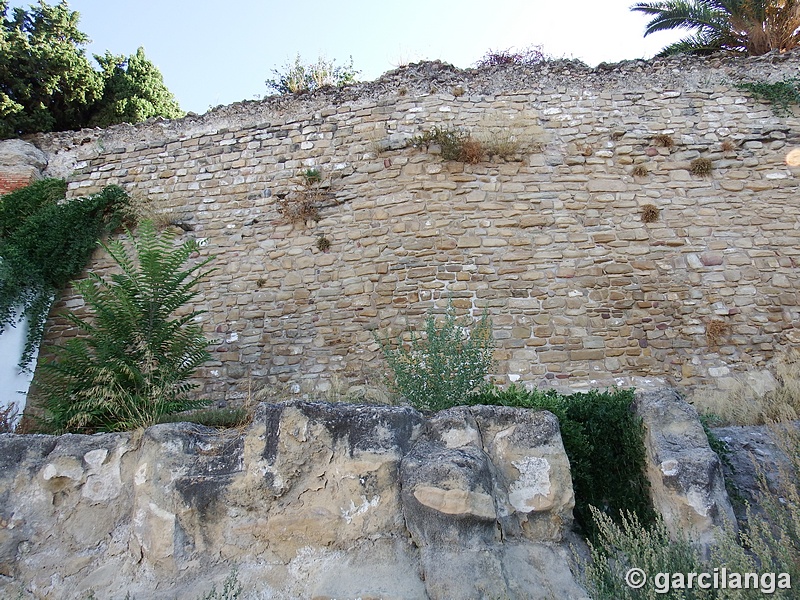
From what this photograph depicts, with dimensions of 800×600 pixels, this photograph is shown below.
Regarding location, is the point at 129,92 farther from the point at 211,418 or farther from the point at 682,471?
the point at 682,471

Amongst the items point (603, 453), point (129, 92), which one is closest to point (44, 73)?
point (129, 92)

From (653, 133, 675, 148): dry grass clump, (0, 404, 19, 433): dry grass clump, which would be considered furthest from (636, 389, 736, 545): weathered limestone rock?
(0, 404, 19, 433): dry grass clump

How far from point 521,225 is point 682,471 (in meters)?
4.47

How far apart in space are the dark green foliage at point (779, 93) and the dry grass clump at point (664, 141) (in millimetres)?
1328

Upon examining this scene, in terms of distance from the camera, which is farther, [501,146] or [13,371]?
[501,146]

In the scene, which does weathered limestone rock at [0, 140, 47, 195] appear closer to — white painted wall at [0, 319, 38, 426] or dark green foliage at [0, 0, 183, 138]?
dark green foliage at [0, 0, 183, 138]

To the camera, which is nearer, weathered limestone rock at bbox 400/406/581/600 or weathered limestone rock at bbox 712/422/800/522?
weathered limestone rock at bbox 400/406/581/600

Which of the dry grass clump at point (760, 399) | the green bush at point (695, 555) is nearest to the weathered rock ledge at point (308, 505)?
the green bush at point (695, 555)

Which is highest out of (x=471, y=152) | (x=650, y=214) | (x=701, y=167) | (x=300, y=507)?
(x=471, y=152)

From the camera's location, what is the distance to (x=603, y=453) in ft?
13.3

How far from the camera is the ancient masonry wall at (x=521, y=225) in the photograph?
7191 millimetres

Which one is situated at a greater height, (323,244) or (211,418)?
(323,244)

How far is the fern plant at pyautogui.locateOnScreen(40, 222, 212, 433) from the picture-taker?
15.8 feet

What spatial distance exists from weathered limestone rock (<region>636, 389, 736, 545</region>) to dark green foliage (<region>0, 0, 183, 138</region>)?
10.9 m
